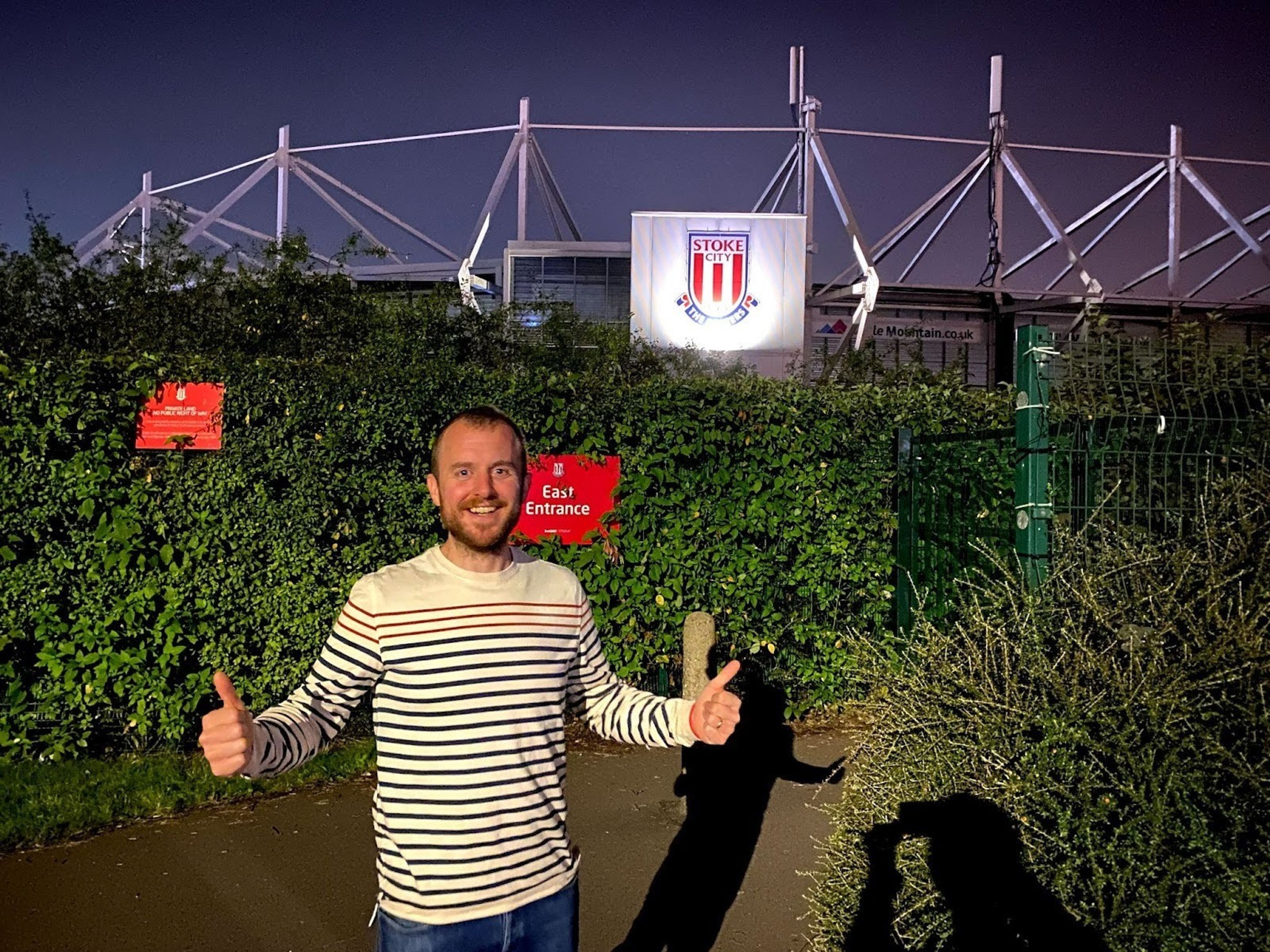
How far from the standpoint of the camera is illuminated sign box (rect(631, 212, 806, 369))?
24641 mm

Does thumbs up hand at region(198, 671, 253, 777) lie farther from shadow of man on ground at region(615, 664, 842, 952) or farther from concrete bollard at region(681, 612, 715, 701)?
concrete bollard at region(681, 612, 715, 701)

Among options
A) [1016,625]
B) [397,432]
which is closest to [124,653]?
[397,432]

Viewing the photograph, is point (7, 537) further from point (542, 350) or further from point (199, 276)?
point (542, 350)

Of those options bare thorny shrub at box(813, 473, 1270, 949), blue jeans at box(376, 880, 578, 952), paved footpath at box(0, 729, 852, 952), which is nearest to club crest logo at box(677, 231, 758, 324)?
paved footpath at box(0, 729, 852, 952)

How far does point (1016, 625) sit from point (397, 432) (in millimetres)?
4032

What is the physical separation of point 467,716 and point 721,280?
23417 mm

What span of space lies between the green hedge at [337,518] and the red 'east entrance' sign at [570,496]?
0.09 metres

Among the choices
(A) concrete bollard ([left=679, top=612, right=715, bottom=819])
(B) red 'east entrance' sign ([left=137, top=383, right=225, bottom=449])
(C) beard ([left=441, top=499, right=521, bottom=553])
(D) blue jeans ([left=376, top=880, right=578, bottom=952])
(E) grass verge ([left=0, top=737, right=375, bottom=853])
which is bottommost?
(E) grass verge ([left=0, top=737, right=375, bottom=853])

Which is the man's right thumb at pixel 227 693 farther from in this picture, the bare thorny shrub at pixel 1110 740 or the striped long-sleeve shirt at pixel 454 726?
the bare thorny shrub at pixel 1110 740

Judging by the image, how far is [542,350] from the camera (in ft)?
44.2

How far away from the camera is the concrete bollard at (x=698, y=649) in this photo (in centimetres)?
515

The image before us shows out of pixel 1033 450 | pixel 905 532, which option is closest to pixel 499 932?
pixel 1033 450

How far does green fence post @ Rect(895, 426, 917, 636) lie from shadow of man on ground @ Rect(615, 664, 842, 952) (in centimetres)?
99

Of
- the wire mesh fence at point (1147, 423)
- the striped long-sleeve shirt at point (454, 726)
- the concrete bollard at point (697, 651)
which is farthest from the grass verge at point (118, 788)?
the wire mesh fence at point (1147, 423)
